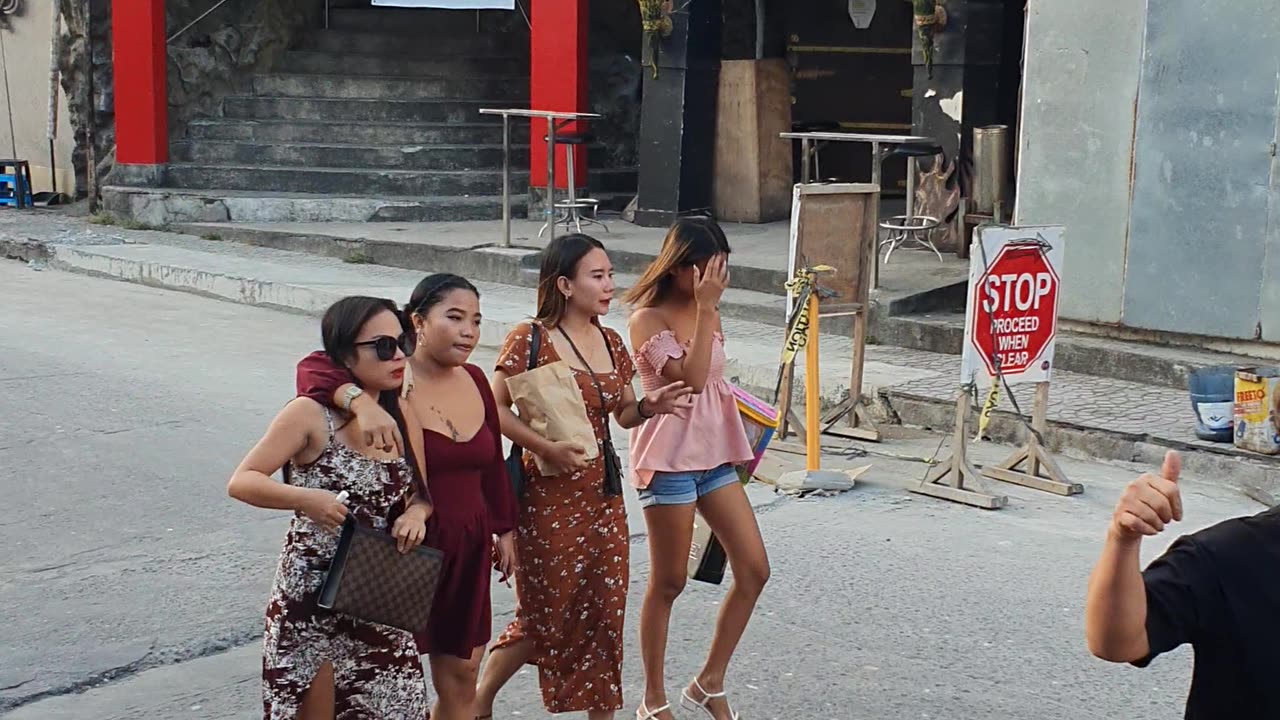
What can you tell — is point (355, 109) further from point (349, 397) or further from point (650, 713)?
point (349, 397)

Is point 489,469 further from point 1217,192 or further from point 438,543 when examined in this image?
point 1217,192

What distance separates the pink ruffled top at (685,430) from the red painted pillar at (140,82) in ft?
48.1

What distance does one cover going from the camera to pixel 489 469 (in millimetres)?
4352

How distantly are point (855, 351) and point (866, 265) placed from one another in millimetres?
507

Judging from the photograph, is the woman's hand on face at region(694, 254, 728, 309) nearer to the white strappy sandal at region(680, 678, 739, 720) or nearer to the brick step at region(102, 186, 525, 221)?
the white strappy sandal at region(680, 678, 739, 720)

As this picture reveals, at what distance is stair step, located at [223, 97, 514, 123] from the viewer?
18859 mm

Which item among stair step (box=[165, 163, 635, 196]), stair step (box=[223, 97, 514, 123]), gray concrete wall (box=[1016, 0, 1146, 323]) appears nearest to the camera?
gray concrete wall (box=[1016, 0, 1146, 323])

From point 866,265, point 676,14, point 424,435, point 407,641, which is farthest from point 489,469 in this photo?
point 676,14

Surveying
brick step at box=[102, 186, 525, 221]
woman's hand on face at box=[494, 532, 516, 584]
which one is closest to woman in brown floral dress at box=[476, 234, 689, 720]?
woman's hand on face at box=[494, 532, 516, 584]

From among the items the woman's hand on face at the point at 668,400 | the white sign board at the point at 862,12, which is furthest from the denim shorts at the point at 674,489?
the white sign board at the point at 862,12

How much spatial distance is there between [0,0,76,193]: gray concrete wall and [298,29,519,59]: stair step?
11.4ft

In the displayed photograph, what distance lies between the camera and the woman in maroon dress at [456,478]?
4.21 m

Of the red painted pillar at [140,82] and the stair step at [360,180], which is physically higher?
the red painted pillar at [140,82]

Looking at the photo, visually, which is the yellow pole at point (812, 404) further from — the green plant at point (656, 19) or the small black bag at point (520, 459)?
the green plant at point (656, 19)
